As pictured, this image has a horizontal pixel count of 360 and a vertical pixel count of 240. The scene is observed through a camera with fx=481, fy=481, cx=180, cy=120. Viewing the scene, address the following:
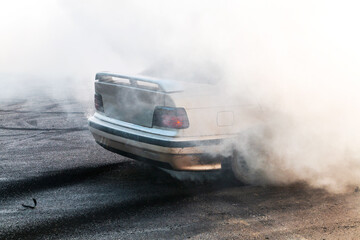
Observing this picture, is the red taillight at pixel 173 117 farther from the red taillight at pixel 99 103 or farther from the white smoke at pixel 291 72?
the red taillight at pixel 99 103

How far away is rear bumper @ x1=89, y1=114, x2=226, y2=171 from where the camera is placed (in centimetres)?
465

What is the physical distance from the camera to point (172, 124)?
4.69 metres

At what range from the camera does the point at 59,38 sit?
3058 cm

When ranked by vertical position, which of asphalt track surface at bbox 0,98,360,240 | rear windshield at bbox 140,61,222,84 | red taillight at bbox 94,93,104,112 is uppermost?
rear windshield at bbox 140,61,222,84

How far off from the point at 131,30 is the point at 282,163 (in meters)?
19.5

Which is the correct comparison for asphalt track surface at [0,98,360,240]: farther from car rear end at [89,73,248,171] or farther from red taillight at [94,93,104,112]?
red taillight at [94,93,104,112]

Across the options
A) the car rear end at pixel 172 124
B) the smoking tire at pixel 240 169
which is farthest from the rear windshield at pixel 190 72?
the smoking tire at pixel 240 169

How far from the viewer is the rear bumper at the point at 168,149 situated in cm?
465

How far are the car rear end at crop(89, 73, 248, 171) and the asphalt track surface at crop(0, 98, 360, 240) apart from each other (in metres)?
0.40

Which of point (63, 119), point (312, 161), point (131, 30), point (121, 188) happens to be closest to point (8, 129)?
point (63, 119)

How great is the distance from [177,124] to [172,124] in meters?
0.05

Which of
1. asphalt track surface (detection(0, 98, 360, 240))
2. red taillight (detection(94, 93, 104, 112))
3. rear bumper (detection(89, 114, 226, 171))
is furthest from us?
red taillight (detection(94, 93, 104, 112))

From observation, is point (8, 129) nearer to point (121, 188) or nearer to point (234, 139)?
point (121, 188)

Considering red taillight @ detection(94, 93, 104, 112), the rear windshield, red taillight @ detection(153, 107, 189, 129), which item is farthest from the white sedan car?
red taillight @ detection(94, 93, 104, 112)
